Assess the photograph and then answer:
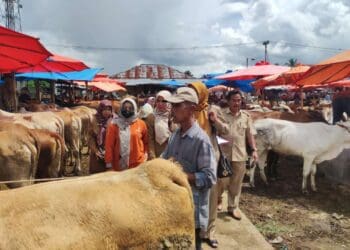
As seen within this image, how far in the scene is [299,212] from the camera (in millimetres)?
7188

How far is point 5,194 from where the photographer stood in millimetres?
1946

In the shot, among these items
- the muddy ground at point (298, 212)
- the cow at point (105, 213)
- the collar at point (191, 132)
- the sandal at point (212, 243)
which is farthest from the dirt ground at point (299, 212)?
the cow at point (105, 213)

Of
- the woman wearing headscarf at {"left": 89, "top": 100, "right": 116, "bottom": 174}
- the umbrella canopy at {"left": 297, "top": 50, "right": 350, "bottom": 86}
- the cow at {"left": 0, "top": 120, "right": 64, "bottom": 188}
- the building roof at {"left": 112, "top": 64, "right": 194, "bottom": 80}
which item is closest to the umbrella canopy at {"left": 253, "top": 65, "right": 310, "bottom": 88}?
the umbrella canopy at {"left": 297, "top": 50, "right": 350, "bottom": 86}

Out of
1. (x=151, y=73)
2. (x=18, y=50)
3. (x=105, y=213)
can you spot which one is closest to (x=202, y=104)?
(x=105, y=213)

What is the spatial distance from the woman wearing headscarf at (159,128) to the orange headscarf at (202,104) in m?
0.78

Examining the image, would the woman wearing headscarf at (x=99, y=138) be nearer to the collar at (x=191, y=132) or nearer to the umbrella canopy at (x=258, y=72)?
the collar at (x=191, y=132)

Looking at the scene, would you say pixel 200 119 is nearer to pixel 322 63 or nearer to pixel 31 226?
pixel 31 226

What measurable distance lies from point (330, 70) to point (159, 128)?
14.7 ft

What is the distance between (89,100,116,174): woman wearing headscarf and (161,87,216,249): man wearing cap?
223cm

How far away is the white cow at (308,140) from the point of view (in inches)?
335

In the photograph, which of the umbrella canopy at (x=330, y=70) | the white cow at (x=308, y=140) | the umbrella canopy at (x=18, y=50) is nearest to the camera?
the umbrella canopy at (x=18, y=50)

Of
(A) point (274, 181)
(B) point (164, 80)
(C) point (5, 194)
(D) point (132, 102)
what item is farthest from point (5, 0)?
(C) point (5, 194)

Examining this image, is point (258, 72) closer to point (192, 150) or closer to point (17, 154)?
point (17, 154)

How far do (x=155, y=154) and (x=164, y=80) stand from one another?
27904 millimetres
